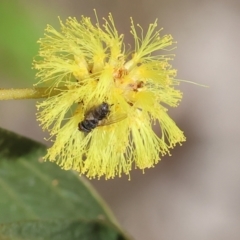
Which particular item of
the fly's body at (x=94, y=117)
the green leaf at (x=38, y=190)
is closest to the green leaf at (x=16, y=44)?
the green leaf at (x=38, y=190)

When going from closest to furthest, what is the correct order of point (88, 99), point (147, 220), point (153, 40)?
1. point (88, 99)
2. point (153, 40)
3. point (147, 220)

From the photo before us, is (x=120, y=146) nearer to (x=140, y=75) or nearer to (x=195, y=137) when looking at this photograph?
(x=140, y=75)

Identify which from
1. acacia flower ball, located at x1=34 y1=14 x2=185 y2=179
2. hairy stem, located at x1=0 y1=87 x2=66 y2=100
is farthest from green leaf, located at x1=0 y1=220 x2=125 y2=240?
hairy stem, located at x1=0 y1=87 x2=66 y2=100

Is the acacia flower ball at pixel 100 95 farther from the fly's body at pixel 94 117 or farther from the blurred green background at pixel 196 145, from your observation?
the blurred green background at pixel 196 145

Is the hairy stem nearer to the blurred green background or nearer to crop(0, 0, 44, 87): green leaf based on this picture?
crop(0, 0, 44, 87): green leaf

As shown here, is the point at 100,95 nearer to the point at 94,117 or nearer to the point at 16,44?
the point at 94,117

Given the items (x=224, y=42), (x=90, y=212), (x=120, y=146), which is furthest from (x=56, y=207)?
(x=224, y=42)

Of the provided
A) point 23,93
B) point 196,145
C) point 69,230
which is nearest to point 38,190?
point 69,230
